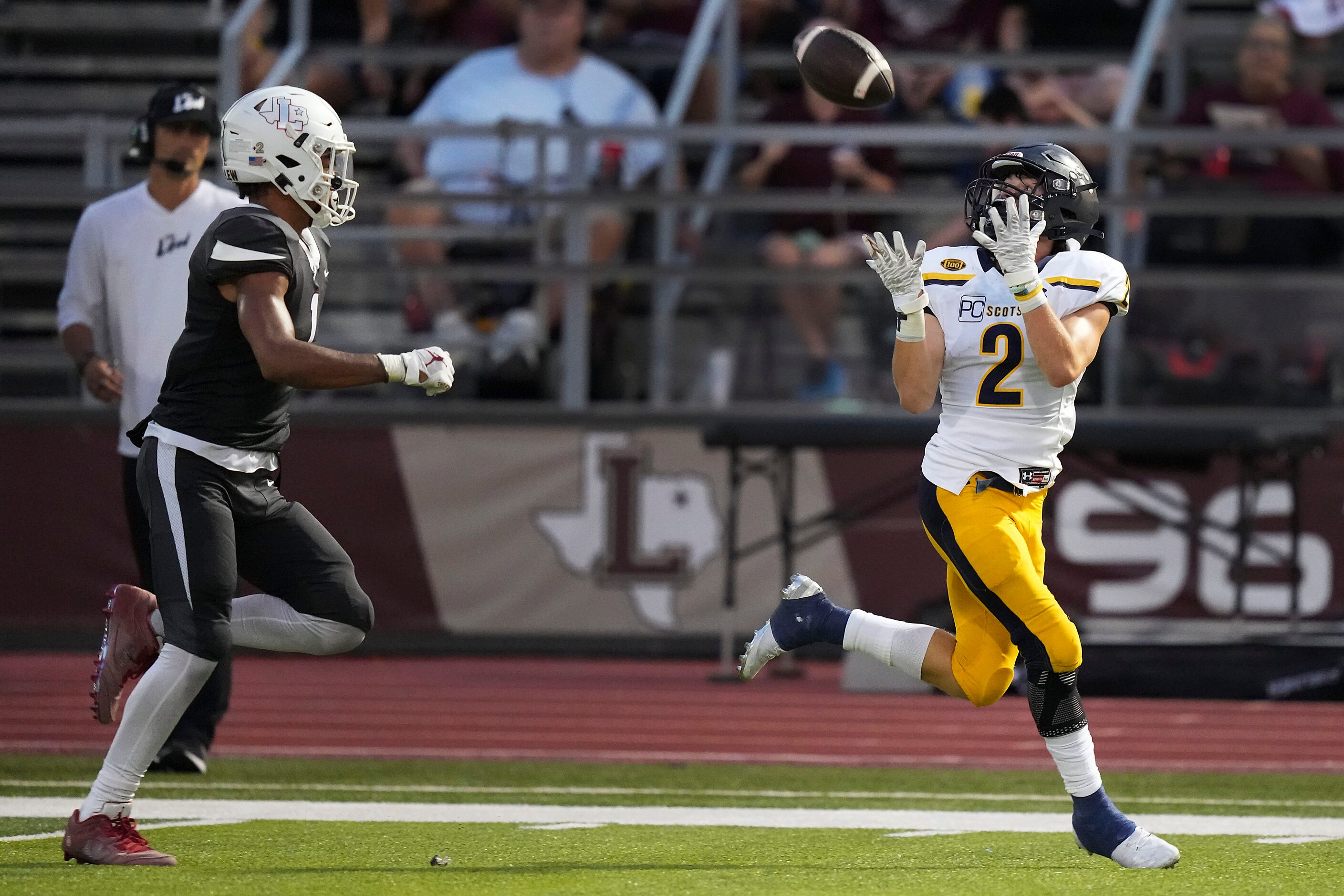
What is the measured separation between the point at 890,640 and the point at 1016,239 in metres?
1.06

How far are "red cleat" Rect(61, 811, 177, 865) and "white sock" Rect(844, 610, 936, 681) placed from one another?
173 cm

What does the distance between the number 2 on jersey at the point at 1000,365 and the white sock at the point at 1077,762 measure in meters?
0.80

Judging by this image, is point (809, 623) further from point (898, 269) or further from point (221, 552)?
point (221, 552)

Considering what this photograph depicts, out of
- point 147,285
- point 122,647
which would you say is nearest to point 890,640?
point 122,647

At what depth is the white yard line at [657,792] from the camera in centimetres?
610

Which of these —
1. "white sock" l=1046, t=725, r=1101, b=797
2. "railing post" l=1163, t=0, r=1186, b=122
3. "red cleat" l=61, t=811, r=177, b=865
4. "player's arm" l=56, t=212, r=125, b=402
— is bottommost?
"red cleat" l=61, t=811, r=177, b=865

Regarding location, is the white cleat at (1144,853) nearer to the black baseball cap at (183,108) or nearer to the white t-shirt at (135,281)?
the white t-shirt at (135,281)

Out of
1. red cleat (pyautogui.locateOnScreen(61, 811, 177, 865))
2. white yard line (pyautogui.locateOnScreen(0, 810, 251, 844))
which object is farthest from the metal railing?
red cleat (pyautogui.locateOnScreen(61, 811, 177, 865))

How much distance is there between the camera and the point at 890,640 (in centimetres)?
482

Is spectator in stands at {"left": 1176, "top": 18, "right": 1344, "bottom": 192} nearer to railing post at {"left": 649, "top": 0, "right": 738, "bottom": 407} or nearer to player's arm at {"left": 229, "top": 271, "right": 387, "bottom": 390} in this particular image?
railing post at {"left": 649, "top": 0, "right": 738, "bottom": 407}

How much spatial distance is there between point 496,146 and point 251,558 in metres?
6.46

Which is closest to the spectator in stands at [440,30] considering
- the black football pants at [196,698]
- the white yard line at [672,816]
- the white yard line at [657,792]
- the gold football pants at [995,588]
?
the black football pants at [196,698]

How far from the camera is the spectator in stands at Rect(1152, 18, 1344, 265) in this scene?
10.4m

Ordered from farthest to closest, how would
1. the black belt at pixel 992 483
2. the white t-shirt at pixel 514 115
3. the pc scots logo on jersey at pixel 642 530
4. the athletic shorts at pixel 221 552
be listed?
the white t-shirt at pixel 514 115 → the pc scots logo on jersey at pixel 642 530 → the black belt at pixel 992 483 → the athletic shorts at pixel 221 552
